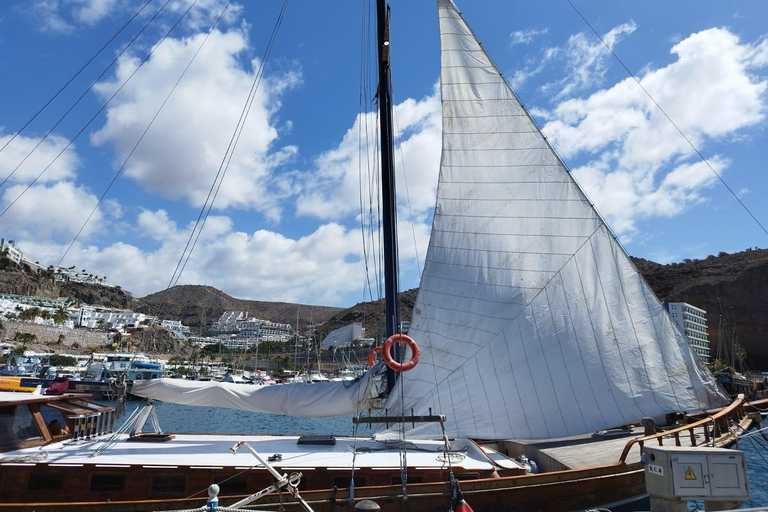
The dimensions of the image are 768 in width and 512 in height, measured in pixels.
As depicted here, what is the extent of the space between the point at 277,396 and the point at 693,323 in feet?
317

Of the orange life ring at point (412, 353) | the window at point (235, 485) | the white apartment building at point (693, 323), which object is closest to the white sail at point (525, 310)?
the orange life ring at point (412, 353)

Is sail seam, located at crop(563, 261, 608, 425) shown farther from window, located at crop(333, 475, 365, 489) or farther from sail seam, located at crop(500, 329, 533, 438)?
window, located at crop(333, 475, 365, 489)

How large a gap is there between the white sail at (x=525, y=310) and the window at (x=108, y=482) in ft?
17.0

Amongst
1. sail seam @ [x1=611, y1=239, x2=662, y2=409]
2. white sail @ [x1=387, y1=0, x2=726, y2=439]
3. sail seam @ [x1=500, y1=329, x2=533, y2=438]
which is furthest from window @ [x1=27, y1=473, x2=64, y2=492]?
sail seam @ [x1=611, y1=239, x2=662, y2=409]

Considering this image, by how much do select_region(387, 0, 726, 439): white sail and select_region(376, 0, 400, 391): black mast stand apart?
1232mm

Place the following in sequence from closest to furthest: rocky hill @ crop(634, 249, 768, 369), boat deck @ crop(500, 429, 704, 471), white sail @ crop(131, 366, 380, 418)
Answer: boat deck @ crop(500, 429, 704, 471) < white sail @ crop(131, 366, 380, 418) < rocky hill @ crop(634, 249, 768, 369)

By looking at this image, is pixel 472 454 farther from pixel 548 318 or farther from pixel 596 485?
pixel 548 318

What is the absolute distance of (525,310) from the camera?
1002 cm

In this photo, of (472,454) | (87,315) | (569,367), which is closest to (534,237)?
(569,367)

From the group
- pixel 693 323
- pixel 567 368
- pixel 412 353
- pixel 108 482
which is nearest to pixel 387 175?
pixel 412 353

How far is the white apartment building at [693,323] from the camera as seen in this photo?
8150 cm

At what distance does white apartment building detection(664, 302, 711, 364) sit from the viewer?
8150cm

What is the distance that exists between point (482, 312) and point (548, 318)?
1.39 meters

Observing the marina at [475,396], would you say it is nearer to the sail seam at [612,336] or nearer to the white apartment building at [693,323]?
the sail seam at [612,336]
